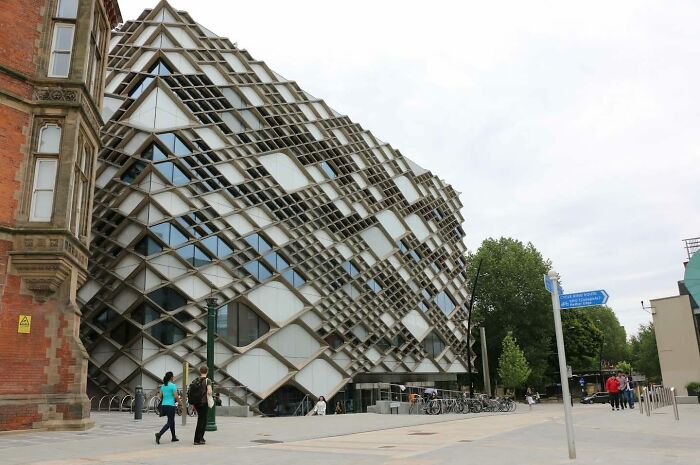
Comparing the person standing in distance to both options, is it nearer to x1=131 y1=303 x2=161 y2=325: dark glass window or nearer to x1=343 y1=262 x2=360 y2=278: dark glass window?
x1=131 y1=303 x2=161 y2=325: dark glass window

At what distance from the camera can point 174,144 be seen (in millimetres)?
30078

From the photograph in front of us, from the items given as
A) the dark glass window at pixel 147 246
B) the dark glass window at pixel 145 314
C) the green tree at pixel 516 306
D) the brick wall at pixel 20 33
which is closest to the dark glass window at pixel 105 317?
the dark glass window at pixel 145 314

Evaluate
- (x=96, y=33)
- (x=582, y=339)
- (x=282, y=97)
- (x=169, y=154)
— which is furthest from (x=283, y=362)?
(x=582, y=339)

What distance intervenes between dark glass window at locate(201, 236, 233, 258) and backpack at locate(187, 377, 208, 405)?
18264 millimetres

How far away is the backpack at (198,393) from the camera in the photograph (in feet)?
40.2

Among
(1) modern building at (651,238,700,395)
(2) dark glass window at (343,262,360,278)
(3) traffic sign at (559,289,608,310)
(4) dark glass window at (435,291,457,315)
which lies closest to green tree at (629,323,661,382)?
(4) dark glass window at (435,291,457,315)

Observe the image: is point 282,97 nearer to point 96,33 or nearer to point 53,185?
point 96,33

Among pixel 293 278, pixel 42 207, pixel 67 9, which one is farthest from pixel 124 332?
pixel 67 9

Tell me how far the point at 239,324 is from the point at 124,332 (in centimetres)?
618

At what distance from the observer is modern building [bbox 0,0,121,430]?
1534 cm

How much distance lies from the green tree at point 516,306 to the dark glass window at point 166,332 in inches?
1537

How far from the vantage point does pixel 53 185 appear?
54.2 ft

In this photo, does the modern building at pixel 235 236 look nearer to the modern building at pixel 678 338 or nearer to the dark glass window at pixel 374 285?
the dark glass window at pixel 374 285

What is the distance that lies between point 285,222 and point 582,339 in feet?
153
